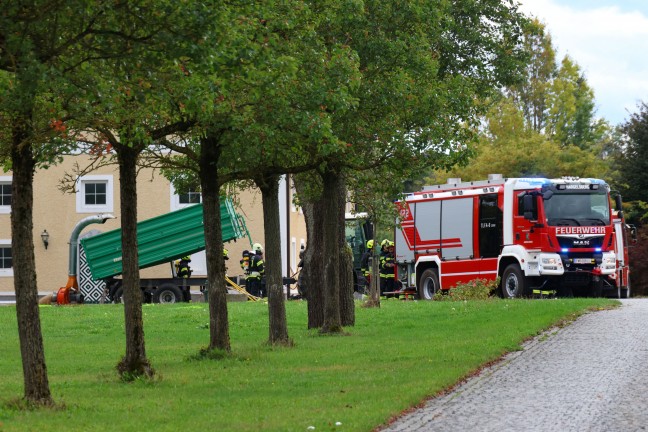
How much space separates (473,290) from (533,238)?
2.15 m

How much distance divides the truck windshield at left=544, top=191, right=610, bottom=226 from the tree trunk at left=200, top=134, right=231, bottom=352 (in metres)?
17.0

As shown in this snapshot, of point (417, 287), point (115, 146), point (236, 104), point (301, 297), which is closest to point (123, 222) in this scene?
point (115, 146)

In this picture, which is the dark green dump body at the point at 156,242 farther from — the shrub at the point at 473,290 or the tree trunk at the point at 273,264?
the tree trunk at the point at 273,264

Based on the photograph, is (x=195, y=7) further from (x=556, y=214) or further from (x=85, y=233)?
(x=85, y=233)

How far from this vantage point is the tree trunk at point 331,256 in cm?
2148

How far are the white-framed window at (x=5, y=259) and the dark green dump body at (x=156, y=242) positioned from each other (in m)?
11.7

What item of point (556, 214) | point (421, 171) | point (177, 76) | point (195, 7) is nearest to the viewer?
point (195, 7)

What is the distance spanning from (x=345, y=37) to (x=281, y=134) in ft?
12.6

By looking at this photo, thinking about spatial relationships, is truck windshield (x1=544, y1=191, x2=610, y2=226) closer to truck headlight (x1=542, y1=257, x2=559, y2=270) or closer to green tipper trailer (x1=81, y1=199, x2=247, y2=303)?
truck headlight (x1=542, y1=257, x2=559, y2=270)

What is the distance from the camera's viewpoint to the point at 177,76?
12727mm

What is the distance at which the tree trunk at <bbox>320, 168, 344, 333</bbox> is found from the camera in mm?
21484

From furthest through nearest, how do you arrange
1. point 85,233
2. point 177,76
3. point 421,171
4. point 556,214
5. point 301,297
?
1. point 85,233
2. point 301,297
3. point 556,214
4. point 421,171
5. point 177,76

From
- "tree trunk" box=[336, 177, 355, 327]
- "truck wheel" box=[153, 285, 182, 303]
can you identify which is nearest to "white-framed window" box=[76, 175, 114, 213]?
"truck wheel" box=[153, 285, 182, 303]

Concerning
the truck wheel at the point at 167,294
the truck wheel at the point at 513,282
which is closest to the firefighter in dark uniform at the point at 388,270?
the truck wheel at the point at 513,282
